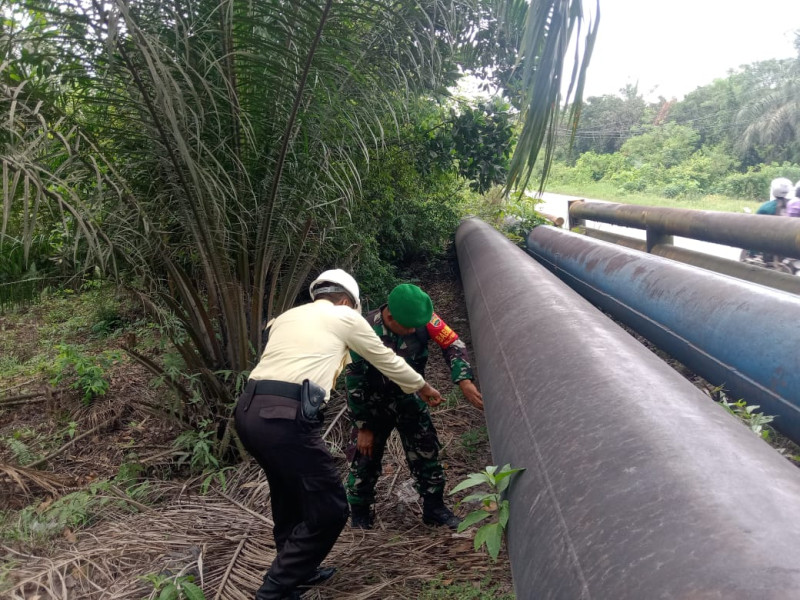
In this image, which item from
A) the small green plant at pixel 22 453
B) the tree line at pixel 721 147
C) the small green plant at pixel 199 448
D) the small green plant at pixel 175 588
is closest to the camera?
the small green plant at pixel 175 588

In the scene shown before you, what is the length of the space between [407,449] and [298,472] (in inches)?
33.1

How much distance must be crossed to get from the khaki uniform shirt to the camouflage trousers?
0.43 meters

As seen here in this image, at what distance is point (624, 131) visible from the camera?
1299 inches

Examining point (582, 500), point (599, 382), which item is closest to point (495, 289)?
point (599, 382)

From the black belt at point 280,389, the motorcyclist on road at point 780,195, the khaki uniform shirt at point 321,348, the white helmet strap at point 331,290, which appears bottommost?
the black belt at point 280,389

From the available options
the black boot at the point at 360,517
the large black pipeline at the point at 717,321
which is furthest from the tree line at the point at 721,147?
the black boot at the point at 360,517

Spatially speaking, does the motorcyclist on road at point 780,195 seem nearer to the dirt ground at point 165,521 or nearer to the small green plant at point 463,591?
the dirt ground at point 165,521

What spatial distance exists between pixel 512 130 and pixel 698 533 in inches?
195

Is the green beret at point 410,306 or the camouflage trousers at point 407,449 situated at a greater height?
the green beret at point 410,306

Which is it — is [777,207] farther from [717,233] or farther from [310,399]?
[310,399]

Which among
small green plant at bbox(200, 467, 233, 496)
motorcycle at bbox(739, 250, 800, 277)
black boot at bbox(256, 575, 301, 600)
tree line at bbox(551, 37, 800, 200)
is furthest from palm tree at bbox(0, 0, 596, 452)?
tree line at bbox(551, 37, 800, 200)

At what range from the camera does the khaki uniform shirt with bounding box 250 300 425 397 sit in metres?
2.18

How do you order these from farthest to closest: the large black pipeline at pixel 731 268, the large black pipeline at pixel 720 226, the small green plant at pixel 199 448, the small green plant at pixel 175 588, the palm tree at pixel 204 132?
the large black pipeline at pixel 720 226
the large black pipeline at pixel 731 268
the small green plant at pixel 199 448
the palm tree at pixel 204 132
the small green plant at pixel 175 588

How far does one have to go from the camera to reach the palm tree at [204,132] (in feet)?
8.32
